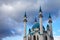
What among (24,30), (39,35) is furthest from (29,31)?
(39,35)

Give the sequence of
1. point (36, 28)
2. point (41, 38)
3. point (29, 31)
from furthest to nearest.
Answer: point (29, 31)
point (36, 28)
point (41, 38)

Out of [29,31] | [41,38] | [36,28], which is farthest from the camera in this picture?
[29,31]

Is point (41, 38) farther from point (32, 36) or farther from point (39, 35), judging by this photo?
point (32, 36)

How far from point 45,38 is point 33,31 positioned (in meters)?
4.48

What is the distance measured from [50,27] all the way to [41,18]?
5.21 metres

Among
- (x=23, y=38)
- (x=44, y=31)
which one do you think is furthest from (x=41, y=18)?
(x=23, y=38)

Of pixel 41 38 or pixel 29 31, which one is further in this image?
pixel 29 31

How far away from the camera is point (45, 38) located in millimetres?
39312

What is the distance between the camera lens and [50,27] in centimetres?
4188

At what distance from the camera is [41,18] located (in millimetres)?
38562

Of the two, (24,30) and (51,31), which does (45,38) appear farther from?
(24,30)

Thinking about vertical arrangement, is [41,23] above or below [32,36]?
above

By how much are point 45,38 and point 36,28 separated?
4.19 m

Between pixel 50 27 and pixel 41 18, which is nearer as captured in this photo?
pixel 41 18
